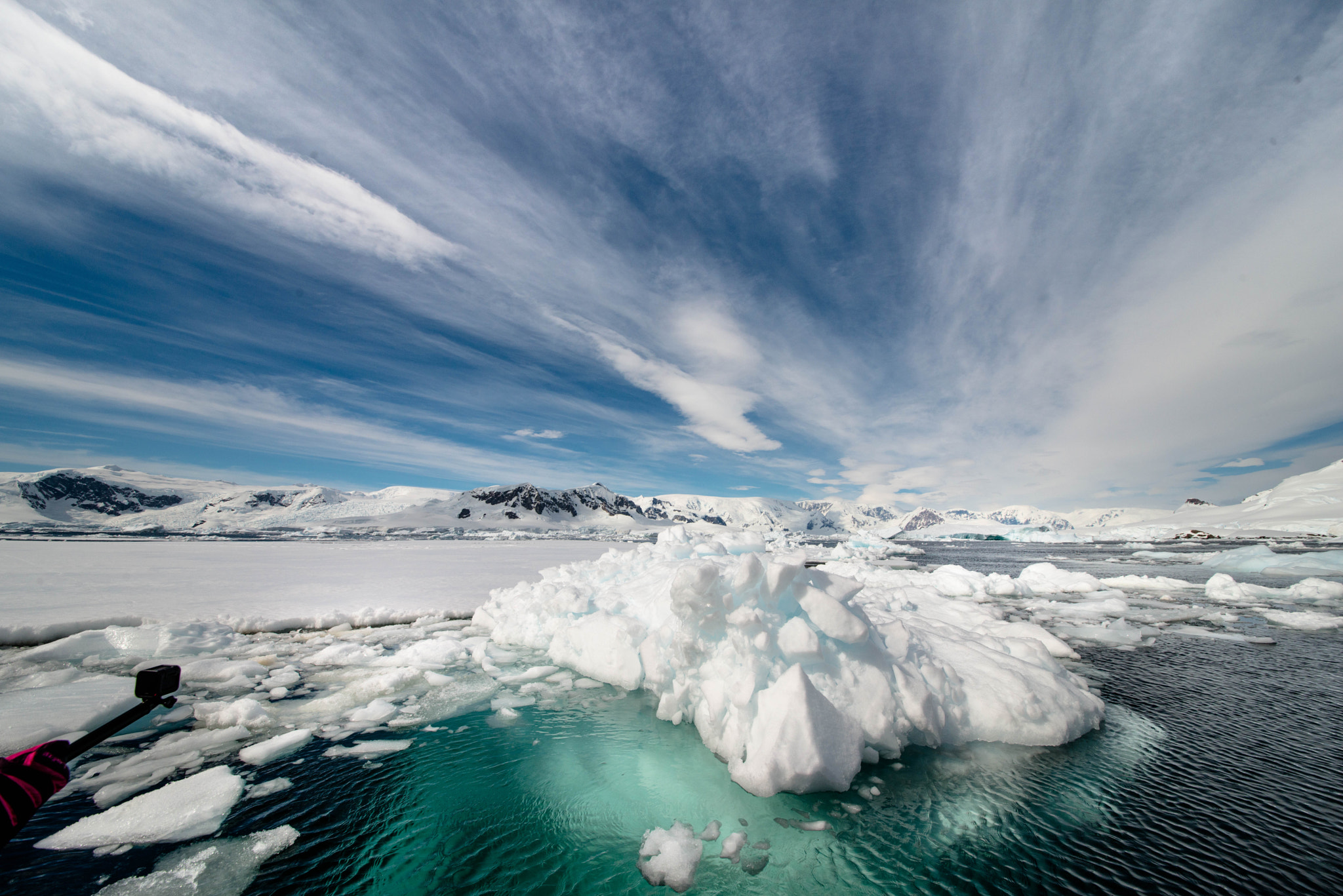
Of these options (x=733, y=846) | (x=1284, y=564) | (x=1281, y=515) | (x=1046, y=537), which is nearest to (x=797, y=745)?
(x=733, y=846)

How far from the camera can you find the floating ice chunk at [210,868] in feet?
10.4

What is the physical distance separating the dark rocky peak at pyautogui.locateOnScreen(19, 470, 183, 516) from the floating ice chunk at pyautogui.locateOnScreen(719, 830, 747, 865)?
16082 centimetres

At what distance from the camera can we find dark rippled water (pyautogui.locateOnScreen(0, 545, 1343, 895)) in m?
3.54

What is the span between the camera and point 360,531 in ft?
256

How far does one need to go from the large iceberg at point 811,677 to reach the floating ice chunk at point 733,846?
69cm

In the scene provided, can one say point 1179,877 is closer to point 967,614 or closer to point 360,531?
point 967,614

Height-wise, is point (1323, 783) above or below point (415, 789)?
above

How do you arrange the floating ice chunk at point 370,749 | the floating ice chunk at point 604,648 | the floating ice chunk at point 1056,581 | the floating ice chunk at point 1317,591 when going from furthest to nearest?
the floating ice chunk at point 1056,581
the floating ice chunk at point 1317,591
the floating ice chunk at point 604,648
the floating ice chunk at point 370,749

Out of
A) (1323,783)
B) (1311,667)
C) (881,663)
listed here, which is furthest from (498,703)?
(1311,667)

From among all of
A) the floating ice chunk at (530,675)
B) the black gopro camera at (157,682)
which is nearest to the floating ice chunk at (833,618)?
the floating ice chunk at (530,675)

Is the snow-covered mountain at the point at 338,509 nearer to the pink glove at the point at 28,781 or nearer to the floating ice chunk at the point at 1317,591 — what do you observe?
the floating ice chunk at the point at 1317,591

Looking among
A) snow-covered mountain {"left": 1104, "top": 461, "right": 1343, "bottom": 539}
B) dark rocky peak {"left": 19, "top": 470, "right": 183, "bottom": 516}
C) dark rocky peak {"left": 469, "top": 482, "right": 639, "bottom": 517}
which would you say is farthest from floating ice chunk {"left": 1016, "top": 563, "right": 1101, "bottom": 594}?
dark rocky peak {"left": 19, "top": 470, "right": 183, "bottom": 516}

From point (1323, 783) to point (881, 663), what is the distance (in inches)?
181

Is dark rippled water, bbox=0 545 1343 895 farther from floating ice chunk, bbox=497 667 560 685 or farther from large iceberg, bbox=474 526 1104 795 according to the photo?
floating ice chunk, bbox=497 667 560 685
